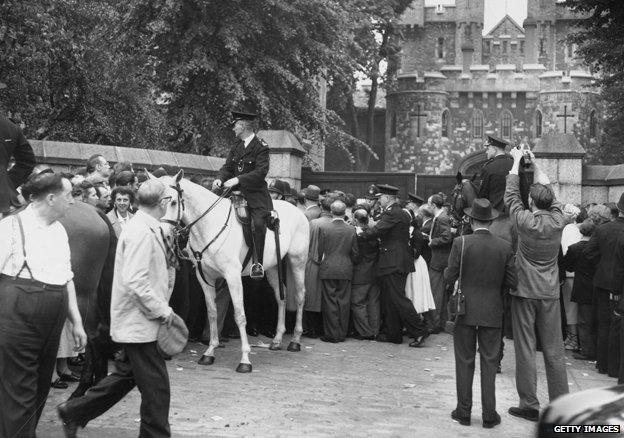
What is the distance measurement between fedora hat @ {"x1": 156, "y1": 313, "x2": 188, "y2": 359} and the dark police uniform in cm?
464

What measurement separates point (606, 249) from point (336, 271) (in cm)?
394

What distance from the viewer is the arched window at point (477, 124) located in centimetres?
7069

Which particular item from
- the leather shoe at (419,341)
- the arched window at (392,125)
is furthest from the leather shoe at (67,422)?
the arched window at (392,125)

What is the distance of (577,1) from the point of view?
15.7 meters

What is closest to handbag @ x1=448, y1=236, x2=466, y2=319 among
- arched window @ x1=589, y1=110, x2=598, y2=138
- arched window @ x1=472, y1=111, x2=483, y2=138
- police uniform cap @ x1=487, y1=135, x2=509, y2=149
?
police uniform cap @ x1=487, y1=135, x2=509, y2=149

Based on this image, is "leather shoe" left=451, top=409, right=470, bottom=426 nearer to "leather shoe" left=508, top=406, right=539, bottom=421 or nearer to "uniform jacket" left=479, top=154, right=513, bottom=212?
"leather shoe" left=508, top=406, right=539, bottom=421

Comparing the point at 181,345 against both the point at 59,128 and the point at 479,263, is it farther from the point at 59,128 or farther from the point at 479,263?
the point at 59,128

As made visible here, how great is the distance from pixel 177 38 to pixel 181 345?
20920mm

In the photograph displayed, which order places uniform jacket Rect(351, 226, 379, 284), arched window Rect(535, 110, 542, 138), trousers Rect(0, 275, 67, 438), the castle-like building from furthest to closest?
arched window Rect(535, 110, 542, 138) → the castle-like building → uniform jacket Rect(351, 226, 379, 284) → trousers Rect(0, 275, 67, 438)

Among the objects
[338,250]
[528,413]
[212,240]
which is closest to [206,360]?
[212,240]

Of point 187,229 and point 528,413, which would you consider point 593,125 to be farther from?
point 528,413

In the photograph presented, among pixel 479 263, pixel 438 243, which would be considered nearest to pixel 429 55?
pixel 438 243

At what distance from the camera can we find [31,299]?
6.54 meters

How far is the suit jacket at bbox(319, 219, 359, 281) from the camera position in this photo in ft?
45.4
